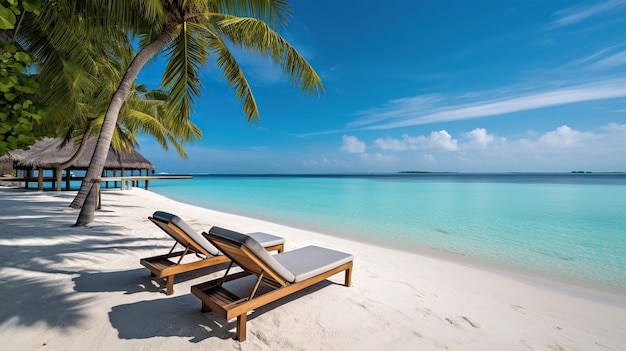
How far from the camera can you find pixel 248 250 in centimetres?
195

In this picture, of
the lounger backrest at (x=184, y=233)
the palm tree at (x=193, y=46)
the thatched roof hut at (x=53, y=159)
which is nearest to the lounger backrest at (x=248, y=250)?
the lounger backrest at (x=184, y=233)

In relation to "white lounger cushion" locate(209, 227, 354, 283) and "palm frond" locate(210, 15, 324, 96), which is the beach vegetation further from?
"palm frond" locate(210, 15, 324, 96)

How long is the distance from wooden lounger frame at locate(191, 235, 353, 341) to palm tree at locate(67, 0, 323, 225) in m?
4.29

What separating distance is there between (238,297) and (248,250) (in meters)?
0.43

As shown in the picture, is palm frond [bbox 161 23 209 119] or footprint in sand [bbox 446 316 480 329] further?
palm frond [bbox 161 23 209 119]

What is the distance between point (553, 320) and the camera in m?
2.61

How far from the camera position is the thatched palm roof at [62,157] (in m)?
12.0

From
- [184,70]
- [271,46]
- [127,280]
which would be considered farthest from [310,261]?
[184,70]

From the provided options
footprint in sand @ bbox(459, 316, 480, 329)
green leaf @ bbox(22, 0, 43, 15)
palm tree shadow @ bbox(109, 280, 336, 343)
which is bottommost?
footprint in sand @ bbox(459, 316, 480, 329)

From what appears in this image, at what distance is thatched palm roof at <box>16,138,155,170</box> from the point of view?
12.0m

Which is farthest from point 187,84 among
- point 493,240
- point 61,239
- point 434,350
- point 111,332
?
point 493,240

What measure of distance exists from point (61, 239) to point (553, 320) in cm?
638

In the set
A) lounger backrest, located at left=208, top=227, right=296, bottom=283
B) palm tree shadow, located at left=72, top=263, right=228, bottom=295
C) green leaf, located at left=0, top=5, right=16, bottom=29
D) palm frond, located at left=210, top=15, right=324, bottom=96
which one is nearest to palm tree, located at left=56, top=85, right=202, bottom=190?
palm frond, located at left=210, top=15, right=324, bottom=96

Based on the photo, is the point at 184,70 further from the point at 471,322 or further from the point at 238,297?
the point at 471,322
